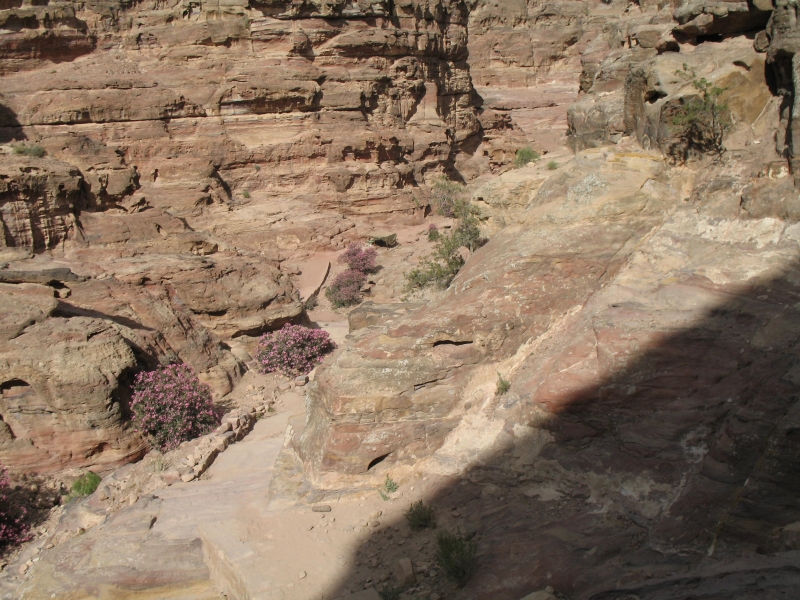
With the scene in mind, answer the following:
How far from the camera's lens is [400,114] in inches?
997

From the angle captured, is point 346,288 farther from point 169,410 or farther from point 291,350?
point 169,410

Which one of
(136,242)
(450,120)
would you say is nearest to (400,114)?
(450,120)

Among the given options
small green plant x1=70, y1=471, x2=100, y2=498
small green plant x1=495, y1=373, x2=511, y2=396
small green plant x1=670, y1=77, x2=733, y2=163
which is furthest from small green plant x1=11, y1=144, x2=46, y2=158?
small green plant x1=670, y1=77, x2=733, y2=163

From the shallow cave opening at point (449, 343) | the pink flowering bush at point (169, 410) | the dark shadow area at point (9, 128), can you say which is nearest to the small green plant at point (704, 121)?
the shallow cave opening at point (449, 343)

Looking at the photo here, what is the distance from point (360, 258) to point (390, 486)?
44.1ft

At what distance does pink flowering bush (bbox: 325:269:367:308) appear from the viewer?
1764 cm

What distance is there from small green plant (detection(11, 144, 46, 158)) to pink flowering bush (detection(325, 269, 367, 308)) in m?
9.52

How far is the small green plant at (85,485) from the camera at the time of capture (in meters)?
8.62

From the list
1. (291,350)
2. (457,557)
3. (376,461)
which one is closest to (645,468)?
(457,557)

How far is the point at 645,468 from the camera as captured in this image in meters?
5.19

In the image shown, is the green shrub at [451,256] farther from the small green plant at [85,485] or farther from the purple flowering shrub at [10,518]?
the purple flowering shrub at [10,518]

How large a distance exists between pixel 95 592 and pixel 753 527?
5846 mm

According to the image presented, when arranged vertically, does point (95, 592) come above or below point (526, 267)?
below

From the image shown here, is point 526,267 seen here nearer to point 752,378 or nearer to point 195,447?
point 752,378
